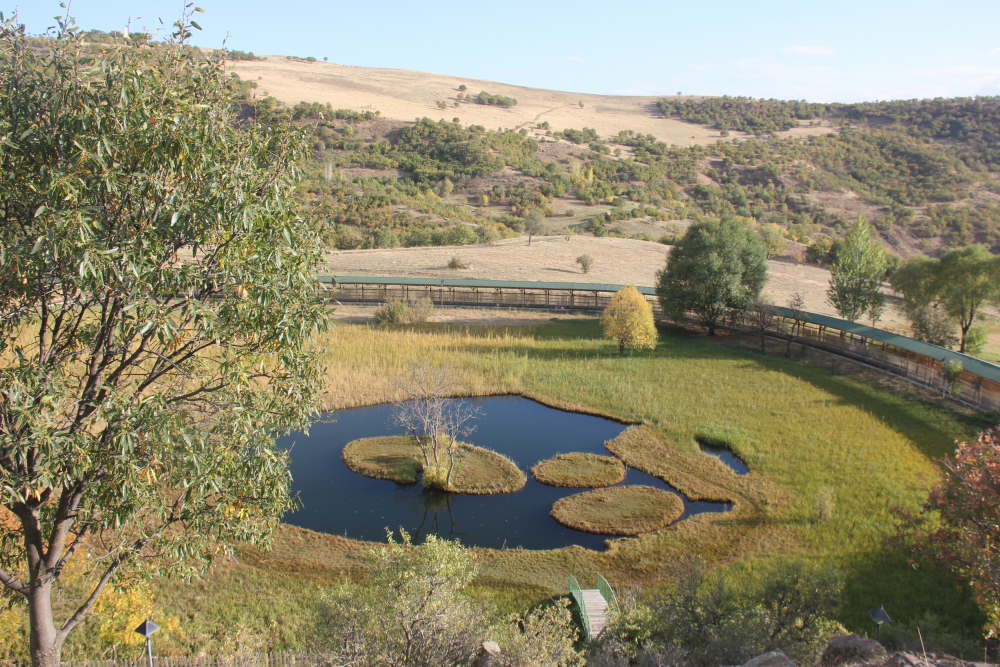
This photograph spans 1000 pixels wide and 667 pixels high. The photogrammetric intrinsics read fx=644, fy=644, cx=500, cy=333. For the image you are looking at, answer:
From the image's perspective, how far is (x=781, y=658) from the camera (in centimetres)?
653

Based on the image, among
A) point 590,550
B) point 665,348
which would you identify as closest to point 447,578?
point 590,550

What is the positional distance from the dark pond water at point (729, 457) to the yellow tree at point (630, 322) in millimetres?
9692

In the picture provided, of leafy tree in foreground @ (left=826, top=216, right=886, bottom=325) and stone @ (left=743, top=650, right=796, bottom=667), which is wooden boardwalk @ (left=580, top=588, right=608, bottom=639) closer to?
stone @ (left=743, top=650, right=796, bottom=667)

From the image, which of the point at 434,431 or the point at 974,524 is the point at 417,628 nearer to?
the point at 974,524

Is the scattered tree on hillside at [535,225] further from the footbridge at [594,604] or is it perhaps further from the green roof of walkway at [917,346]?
the footbridge at [594,604]

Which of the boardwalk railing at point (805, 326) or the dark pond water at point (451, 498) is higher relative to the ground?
the boardwalk railing at point (805, 326)

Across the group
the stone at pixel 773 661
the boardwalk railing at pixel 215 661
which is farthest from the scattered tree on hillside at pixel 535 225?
the stone at pixel 773 661

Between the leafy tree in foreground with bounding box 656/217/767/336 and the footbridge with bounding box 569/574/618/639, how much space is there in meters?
24.8

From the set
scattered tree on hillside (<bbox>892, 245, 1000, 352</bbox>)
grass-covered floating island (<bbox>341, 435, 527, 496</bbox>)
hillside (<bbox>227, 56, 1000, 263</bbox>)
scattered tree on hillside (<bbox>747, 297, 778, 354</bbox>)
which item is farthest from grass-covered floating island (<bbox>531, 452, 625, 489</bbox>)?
hillside (<bbox>227, 56, 1000, 263</bbox>)

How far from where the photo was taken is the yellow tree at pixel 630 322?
29922mm

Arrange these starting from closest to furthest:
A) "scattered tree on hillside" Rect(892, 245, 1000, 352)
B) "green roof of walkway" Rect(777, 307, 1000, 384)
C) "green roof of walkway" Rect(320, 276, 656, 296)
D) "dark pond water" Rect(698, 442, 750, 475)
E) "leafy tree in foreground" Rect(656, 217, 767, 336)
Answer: "dark pond water" Rect(698, 442, 750, 475) → "green roof of walkway" Rect(777, 307, 1000, 384) → "scattered tree on hillside" Rect(892, 245, 1000, 352) → "leafy tree in foreground" Rect(656, 217, 767, 336) → "green roof of walkway" Rect(320, 276, 656, 296)

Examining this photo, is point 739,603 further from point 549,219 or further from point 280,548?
point 549,219

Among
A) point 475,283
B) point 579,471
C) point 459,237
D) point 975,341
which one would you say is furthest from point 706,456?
point 459,237

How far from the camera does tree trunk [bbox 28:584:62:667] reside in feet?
25.0
